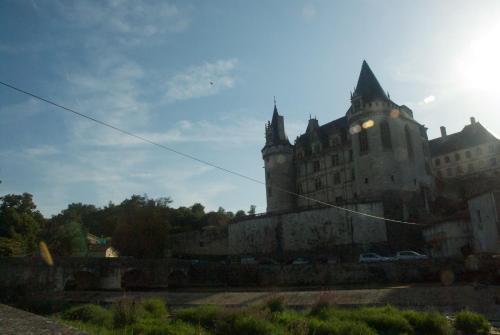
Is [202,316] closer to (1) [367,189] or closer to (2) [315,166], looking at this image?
(1) [367,189]

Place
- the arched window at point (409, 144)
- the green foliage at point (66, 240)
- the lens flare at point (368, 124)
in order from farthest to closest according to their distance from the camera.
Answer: the green foliage at point (66, 240) < the arched window at point (409, 144) < the lens flare at point (368, 124)

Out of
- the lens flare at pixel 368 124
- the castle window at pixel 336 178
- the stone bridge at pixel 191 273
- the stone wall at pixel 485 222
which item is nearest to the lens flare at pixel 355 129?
the lens flare at pixel 368 124

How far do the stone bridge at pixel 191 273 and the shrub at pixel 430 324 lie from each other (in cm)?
1027

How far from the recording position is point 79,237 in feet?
172

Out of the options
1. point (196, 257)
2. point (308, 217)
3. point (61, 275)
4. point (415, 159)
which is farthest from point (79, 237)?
point (415, 159)

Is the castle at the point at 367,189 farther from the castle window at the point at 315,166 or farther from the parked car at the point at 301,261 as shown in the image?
the parked car at the point at 301,261

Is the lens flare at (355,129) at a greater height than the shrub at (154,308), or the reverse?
the lens flare at (355,129)

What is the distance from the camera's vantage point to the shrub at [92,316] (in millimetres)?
13809

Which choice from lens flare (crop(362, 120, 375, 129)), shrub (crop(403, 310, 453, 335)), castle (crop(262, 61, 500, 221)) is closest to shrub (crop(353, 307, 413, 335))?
shrub (crop(403, 310, 453, 335))

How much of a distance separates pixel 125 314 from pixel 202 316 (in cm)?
254

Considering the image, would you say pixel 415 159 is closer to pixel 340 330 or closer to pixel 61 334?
pixel 340 330

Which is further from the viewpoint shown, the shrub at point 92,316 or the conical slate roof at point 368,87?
the conical slate roof at point 368,87

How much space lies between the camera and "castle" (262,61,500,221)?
41844 mm

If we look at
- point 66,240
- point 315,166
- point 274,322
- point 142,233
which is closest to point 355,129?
point 315,166
